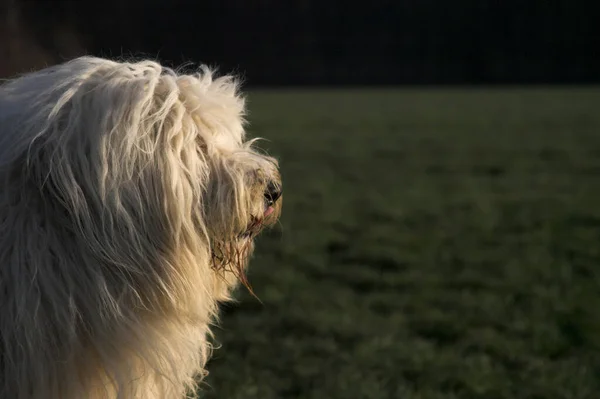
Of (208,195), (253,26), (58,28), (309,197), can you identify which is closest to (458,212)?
(309,197)

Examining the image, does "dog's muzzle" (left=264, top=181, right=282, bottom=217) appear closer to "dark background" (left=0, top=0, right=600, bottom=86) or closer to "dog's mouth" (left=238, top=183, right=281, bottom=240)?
"dog's mouth" (left=238, top=183, right=281, bottom=240)

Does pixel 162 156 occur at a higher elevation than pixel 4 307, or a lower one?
higher

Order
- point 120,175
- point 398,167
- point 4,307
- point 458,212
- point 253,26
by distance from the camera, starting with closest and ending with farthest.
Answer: point 4,307, point 120,175, point 458,212, point 398,167, point 253,26

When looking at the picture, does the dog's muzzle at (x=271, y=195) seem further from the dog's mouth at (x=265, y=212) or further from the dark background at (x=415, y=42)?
the dark background at (x=415, y=42)

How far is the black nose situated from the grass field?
5.22 feet

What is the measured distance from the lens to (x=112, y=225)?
1.94 m

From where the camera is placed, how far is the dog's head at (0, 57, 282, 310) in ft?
6.34

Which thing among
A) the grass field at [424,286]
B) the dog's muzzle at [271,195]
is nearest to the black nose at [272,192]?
the dog's muzzle at [271,195]

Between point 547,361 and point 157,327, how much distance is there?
2.59 metres

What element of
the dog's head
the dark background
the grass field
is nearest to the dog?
the dog's head

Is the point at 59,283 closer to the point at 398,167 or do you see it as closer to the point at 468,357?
the point at 468,357

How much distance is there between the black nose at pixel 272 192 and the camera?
7.19 feet

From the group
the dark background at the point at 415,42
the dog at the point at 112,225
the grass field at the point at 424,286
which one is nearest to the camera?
the dog at the point at 112,225

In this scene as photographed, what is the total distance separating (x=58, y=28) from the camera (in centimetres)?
409
